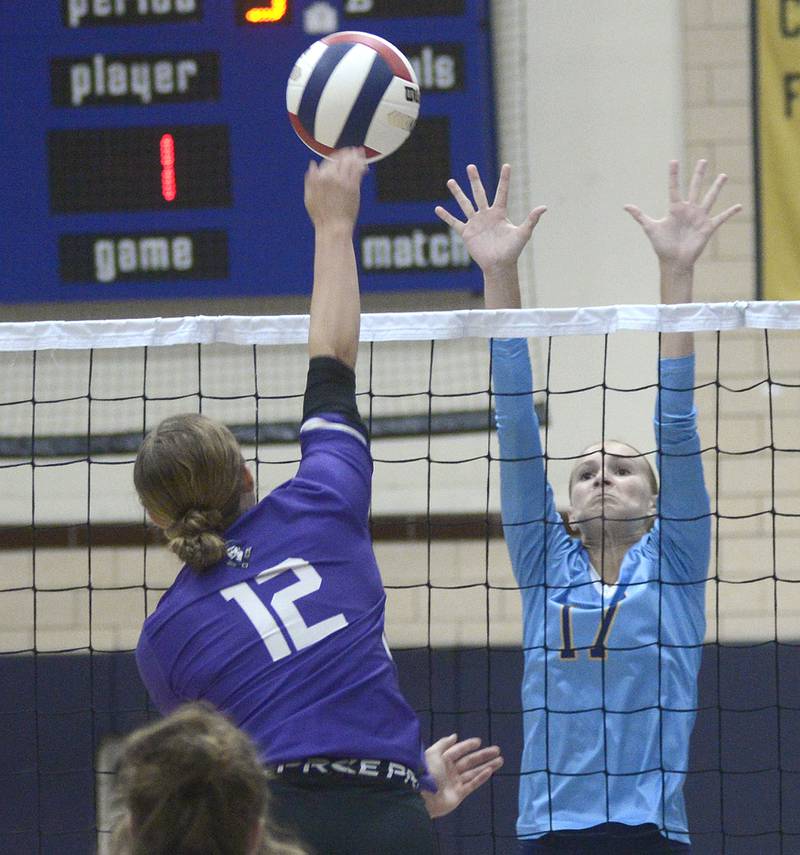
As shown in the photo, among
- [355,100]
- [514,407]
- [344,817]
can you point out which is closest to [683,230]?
[514,407]

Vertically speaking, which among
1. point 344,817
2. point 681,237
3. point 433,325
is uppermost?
point 681,237

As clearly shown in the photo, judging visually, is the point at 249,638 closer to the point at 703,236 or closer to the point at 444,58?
the point at 703,236

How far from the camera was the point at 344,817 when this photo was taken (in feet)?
5.70

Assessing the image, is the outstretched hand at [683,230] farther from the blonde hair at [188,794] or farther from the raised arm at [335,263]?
the blonde hair at [188,794]

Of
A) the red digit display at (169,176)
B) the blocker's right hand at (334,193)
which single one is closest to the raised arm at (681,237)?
the blocker's right hand at (334,193)

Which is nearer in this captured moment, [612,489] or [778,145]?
[612,489]

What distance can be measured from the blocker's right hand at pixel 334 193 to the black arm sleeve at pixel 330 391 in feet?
0.75

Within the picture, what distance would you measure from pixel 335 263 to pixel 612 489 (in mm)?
1010

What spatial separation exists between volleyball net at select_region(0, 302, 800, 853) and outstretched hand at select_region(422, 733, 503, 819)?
8.76 feet

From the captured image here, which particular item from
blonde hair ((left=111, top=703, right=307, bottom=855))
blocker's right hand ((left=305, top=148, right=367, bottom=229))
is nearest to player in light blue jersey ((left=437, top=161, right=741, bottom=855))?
blocker's right hand ((left=305, top=148, right=367, bottom=229))

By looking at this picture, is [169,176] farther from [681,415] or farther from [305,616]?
[305,616]

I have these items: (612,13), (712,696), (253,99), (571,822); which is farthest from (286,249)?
(571,822)

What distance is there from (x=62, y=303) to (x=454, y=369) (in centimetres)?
148

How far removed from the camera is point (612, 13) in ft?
16.3
